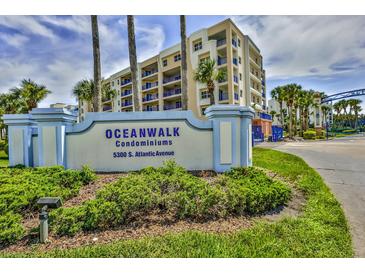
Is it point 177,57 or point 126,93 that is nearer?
point 177,57

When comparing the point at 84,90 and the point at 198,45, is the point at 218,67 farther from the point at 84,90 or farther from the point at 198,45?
the point at 84,90

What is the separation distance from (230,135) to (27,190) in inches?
216

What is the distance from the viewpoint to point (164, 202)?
4547 millimetres

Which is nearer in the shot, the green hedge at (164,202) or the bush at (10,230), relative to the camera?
the bush at (10,230)

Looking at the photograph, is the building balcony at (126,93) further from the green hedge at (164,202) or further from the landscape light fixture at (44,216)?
the landscape light fixture at (44,216)

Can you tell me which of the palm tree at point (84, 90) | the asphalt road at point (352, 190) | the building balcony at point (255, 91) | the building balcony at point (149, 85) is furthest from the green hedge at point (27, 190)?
the building balcony at point (149, 85)

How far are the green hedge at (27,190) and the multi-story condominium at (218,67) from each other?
24844 mm

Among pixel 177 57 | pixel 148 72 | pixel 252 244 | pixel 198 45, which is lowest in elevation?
pixel 252 244

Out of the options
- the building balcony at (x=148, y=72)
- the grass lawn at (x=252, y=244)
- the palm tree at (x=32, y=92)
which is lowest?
the grass lawn at (x=252, y=244)

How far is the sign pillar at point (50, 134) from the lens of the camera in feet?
23.2

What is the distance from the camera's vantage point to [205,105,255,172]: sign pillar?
279 inches

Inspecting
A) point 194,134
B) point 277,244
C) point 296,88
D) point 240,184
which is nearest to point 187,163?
point 194,134

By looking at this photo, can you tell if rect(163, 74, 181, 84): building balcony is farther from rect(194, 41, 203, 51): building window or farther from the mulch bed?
the mulch bed

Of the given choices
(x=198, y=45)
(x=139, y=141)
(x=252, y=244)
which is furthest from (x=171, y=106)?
(x=252, y=244)
